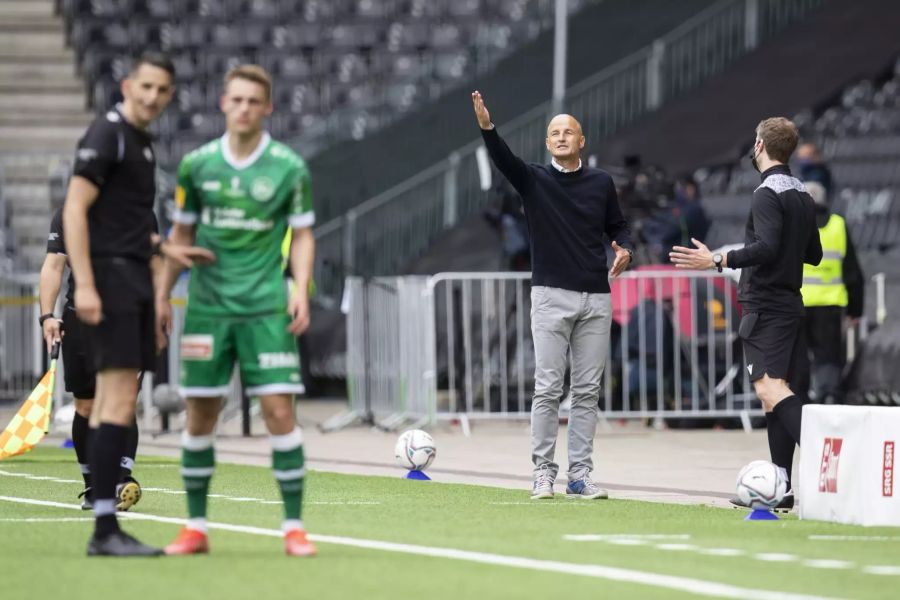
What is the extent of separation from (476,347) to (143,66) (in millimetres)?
10648

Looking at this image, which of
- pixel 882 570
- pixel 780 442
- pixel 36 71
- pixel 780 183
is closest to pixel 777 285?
pixel 780 183

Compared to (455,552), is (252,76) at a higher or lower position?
higher

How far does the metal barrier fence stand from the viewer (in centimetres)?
1673

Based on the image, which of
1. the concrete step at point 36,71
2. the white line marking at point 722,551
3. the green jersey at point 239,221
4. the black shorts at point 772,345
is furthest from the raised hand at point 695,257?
the concrete step at point 36,71

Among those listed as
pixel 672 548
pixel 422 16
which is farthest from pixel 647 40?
pixel 672 548

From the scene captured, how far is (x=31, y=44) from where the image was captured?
29.0 meters

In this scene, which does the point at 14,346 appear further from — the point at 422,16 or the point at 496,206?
the point at 422,16

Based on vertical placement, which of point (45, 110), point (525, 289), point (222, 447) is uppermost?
point (45, 110)

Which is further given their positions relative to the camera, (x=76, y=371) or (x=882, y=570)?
(x=76, y=371)

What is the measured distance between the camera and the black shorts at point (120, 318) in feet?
24.2

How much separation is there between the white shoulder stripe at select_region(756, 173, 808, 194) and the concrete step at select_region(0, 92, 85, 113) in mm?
19552

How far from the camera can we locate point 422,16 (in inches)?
1157

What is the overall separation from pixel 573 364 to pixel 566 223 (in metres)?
0.76

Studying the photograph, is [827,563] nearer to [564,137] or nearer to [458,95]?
[564,137]
